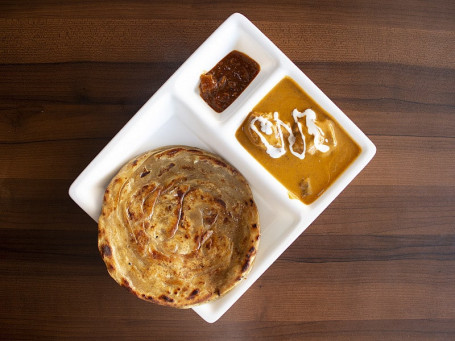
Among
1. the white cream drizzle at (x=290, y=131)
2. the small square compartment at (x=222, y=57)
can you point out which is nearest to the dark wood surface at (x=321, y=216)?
the small square compartment at (x=222, y=57)

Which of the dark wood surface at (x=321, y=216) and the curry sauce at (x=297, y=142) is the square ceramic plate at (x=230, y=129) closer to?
the curry sauce at (x=297, y=142)

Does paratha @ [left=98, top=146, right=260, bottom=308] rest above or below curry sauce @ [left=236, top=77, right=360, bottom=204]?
below

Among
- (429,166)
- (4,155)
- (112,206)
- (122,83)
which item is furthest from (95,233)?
(429,166)

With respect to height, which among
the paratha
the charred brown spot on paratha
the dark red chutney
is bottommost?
the charred brown spot on paratha

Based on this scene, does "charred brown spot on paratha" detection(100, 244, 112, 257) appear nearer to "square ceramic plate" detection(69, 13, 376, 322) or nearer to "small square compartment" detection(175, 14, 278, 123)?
"square ceramic plate" detection(69, 13, 376, 322)

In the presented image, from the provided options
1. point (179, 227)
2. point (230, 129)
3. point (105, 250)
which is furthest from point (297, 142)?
point (105, 250)

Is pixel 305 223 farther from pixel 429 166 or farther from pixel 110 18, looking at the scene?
pixel 110 18

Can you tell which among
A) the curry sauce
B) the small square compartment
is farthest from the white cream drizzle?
the small square compartment
